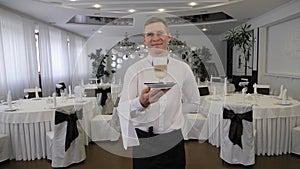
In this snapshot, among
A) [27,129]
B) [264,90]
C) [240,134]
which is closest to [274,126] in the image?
[240,134]

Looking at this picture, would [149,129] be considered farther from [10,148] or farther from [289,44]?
[289,44]

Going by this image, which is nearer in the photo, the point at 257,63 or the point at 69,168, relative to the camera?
the point at 69,168

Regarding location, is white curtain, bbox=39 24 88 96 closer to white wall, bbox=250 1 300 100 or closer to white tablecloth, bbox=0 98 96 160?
white tablecloth, bbox=0 98 96 160

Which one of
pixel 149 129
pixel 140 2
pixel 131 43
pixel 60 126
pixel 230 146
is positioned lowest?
pixel 230 146

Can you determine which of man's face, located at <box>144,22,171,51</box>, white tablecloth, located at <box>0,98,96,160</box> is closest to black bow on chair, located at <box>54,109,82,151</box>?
white tablecloth, located at <box>0,98,96,160</box>

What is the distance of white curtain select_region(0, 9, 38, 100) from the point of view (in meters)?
4.94

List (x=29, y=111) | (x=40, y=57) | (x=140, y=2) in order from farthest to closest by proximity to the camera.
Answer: (x=40, y=57) → (x=140, y=2) → (x=29, y=111)

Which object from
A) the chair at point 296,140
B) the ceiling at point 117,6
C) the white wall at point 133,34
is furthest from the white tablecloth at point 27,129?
the chair at point 296,140

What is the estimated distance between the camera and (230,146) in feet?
10.3

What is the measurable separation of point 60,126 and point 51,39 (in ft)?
17.8

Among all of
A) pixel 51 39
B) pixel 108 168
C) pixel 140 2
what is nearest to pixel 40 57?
pixel 51 39

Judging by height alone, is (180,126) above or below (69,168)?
above

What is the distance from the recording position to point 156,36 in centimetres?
88

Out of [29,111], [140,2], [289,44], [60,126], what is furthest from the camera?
[289,44]
